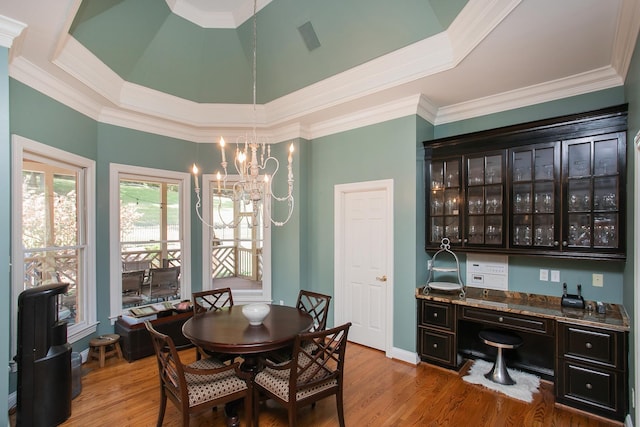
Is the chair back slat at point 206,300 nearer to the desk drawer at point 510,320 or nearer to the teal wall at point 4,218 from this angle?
the teal wall at point 4,218

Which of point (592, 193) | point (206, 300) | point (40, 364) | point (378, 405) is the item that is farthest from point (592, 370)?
point (40, 364)

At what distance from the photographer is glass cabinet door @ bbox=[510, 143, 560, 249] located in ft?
9.92

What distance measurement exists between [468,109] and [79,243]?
474 centimetres

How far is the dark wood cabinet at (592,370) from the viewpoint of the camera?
8.16ft

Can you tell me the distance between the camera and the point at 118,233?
3.96 metres

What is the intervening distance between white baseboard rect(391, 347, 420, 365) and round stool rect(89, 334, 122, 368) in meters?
3.18

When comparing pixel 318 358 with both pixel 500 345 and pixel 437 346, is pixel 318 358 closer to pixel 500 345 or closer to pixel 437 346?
pixel 437 346

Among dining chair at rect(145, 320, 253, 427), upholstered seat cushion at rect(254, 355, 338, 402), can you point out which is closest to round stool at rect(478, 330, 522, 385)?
upholstered seat cushion at rect(254, 355, 338, 402)

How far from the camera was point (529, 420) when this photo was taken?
8.42 ft

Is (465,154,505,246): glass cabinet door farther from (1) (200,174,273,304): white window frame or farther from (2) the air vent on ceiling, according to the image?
(1) (200,174,273,304): white window frame

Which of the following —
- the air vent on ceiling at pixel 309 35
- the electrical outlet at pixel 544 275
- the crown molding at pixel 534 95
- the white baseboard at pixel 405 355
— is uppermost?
the air vent on ceiling at pixel 309 35

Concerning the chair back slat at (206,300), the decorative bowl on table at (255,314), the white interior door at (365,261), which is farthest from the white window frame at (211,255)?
the decorative bowl on table at (255,314)

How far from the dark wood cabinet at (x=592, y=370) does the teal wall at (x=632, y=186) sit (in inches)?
4.5

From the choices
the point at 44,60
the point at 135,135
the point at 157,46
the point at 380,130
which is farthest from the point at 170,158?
the point at 380,130
